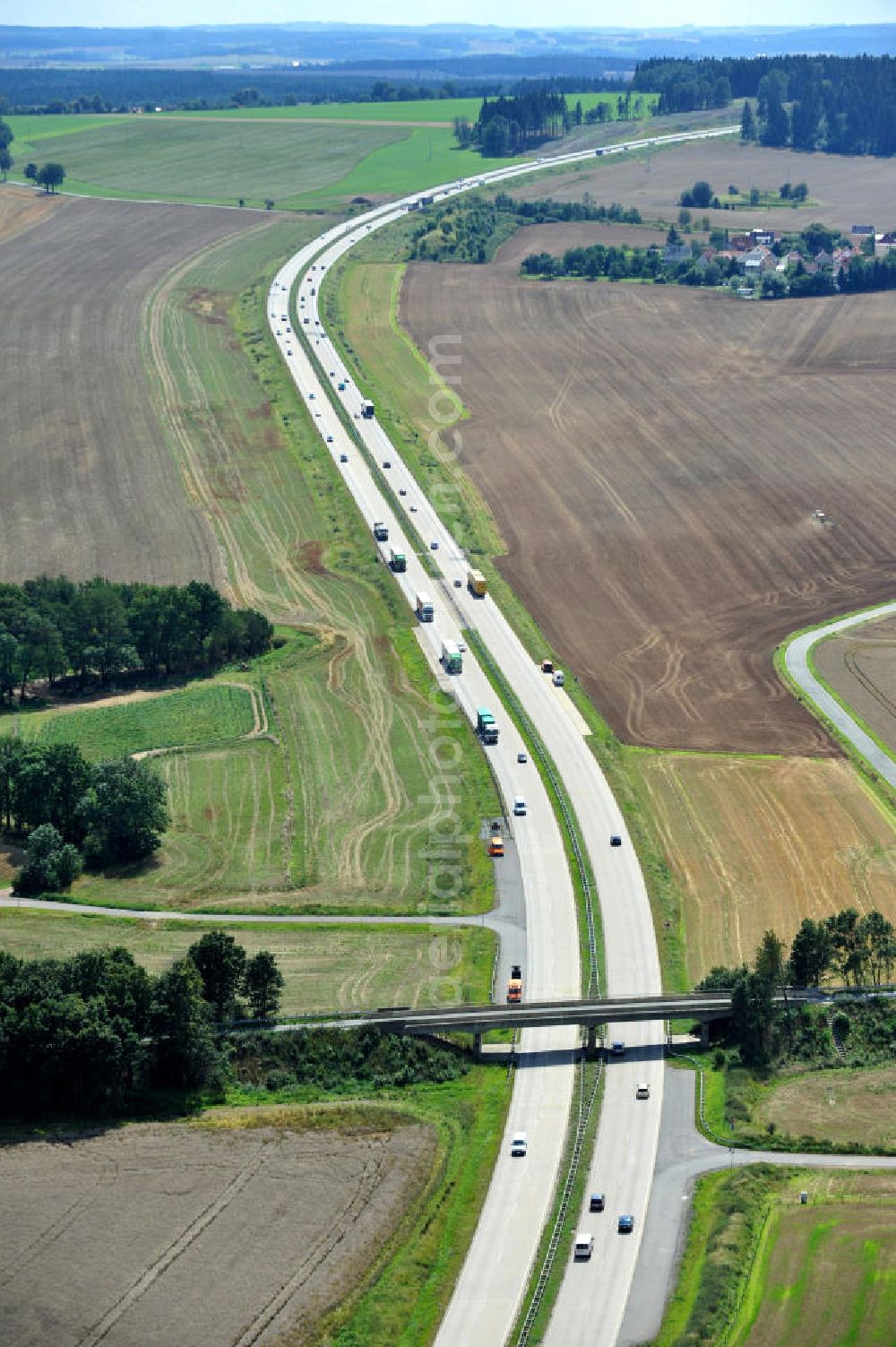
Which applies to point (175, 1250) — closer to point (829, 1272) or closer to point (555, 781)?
point (829, 1272)

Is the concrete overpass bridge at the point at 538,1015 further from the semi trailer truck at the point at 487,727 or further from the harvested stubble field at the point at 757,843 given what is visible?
the semi trailer truck at the point at 487,727

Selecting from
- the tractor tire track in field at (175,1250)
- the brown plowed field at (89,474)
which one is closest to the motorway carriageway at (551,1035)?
the tractor tire track in field at (175,1250)

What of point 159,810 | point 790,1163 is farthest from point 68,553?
point 790,1163

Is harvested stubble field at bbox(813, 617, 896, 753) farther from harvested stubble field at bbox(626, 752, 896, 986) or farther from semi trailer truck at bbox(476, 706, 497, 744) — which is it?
semi trailer truck at bbox(476, 706, 497, 744)

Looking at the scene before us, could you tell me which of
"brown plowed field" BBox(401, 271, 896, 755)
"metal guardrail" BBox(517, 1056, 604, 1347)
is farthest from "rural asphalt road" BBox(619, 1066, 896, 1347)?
"brown plowed field" BBox(401, 271, 896, 755)

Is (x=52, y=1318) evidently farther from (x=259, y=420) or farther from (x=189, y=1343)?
(x=259, y=420)

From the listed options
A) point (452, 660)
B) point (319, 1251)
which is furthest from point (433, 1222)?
point (452, 660)

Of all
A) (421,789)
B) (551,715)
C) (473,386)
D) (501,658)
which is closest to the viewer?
(421,789)
